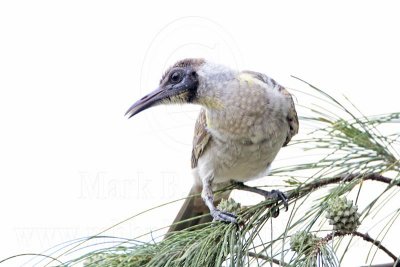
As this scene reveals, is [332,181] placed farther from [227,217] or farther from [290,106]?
[290,106]

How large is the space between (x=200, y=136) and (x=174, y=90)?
0.31 meters

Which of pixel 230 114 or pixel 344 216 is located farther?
pixel 230 114

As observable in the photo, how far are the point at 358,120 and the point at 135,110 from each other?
1.45m

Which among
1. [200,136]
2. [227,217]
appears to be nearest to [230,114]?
[200,136]

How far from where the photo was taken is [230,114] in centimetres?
364

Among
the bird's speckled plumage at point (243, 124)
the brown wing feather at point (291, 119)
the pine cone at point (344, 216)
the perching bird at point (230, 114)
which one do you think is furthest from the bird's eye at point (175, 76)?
the pine cone at point (344, 216)

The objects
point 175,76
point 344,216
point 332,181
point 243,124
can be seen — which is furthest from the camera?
point 175,76

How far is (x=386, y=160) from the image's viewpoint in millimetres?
2477

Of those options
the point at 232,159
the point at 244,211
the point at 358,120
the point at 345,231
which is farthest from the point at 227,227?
the point at 232,159

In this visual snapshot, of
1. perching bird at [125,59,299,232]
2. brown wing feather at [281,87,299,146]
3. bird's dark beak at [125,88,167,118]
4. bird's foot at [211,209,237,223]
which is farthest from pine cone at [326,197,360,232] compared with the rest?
bird's dark beak at [125,88,167,118]

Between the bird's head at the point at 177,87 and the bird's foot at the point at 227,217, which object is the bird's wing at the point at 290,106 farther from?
the bird's foot at the point at 227,217

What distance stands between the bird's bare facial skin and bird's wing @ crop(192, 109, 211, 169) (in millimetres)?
148

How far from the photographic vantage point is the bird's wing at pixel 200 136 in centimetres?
383

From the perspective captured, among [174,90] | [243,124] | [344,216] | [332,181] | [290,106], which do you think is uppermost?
[174,90]
